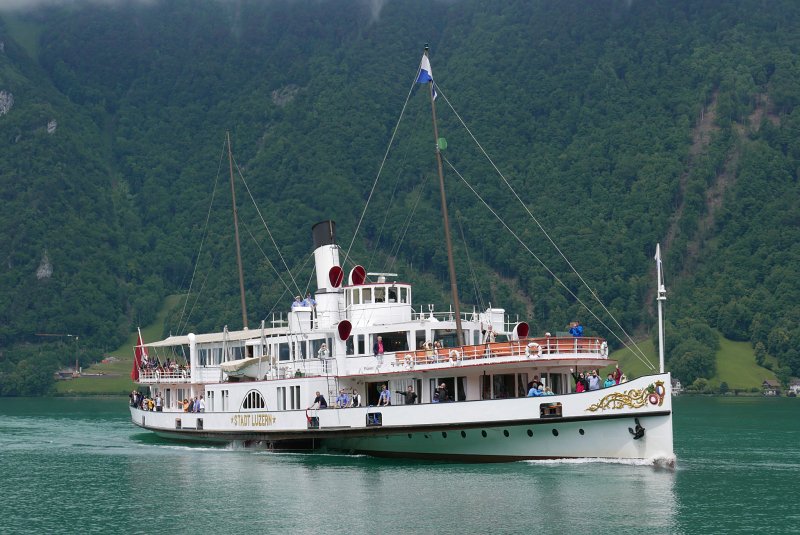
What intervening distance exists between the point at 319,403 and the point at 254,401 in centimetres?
478

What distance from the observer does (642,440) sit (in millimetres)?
42375

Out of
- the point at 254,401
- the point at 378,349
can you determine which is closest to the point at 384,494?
the point at 378,349

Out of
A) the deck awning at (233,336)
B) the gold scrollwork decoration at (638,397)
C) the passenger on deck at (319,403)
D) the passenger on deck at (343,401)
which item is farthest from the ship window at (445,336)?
the deck awning at (233,336)

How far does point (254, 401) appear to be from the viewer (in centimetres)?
5275

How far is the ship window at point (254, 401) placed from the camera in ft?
Answer: 172

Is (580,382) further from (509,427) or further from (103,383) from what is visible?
(103,383)

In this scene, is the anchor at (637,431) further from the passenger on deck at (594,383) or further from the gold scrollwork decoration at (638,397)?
the passenger on deck at (594,383)

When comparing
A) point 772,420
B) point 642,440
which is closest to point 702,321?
point 772,420

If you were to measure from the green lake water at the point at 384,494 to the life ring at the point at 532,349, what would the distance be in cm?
405

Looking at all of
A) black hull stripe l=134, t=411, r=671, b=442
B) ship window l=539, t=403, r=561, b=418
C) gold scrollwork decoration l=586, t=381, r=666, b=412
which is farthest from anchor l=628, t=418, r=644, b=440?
ship window l=539, t=403, r=561, b=418

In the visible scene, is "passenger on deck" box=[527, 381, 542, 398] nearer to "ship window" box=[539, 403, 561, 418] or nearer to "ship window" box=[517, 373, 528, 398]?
"ship window" box=[539, 403, 561, 418]

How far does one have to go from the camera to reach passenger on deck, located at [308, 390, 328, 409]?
48812 millimetres

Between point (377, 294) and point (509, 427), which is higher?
point (377, 294)

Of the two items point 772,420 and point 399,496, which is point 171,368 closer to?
point 399,496
